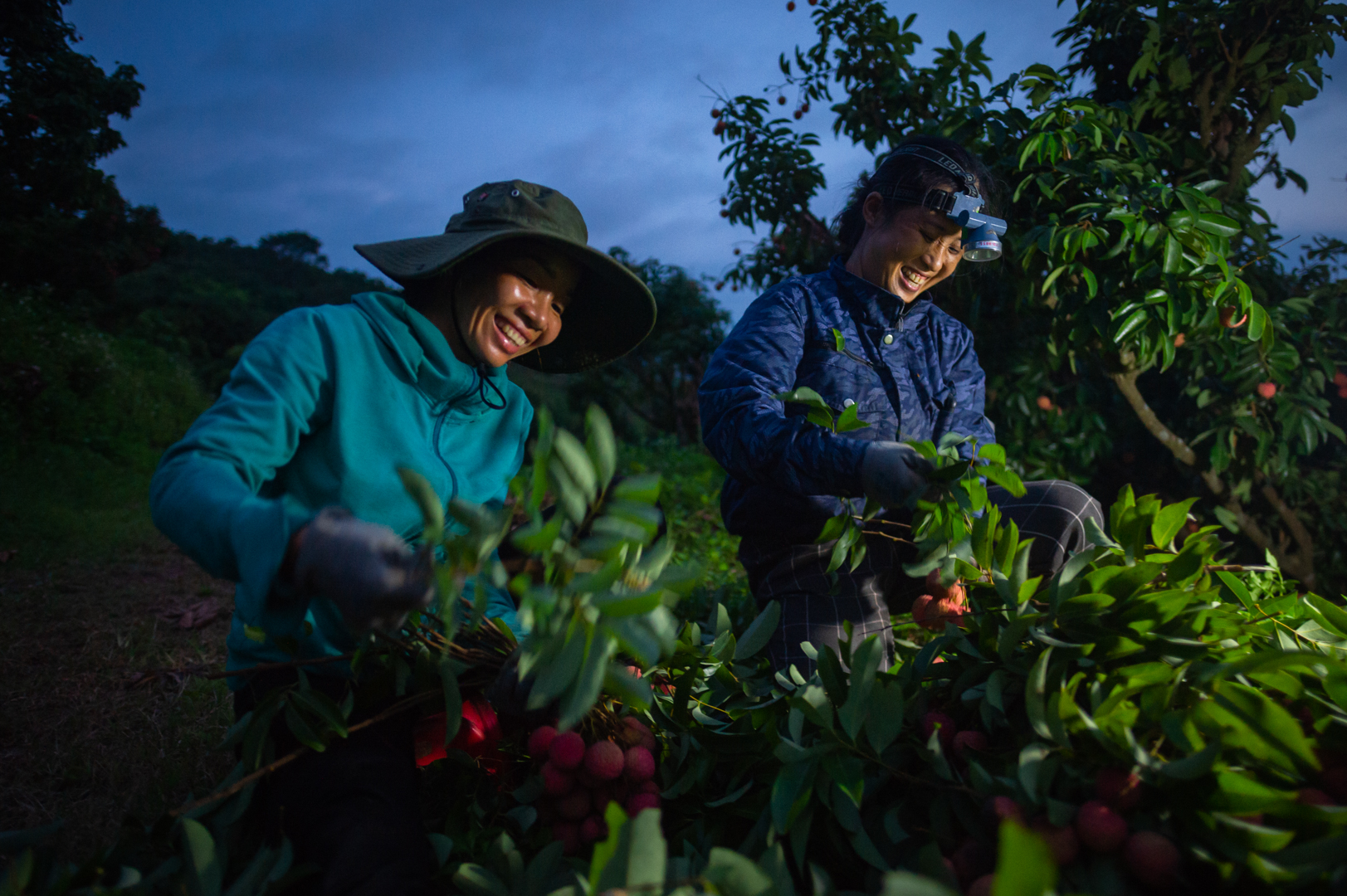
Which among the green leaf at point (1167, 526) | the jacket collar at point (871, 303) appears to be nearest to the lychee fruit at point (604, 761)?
the green leaf at point (1167, 526)

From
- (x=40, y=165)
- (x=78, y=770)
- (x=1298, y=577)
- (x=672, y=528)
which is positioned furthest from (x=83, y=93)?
(x=1298, y=577)

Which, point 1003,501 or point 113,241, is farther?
point 113,241

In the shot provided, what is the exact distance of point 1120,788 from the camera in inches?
30.5

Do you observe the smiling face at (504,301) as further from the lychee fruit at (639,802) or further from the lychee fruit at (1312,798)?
the lychee fruit at (1312,798)

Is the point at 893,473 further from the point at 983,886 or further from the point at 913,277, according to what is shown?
the point at 913,277

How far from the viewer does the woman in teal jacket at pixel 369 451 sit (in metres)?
0.81

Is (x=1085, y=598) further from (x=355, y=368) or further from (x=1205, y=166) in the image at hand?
(x=1205, y=166)

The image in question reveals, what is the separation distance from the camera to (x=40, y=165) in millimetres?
5391

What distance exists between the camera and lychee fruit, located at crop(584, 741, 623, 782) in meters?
1.02

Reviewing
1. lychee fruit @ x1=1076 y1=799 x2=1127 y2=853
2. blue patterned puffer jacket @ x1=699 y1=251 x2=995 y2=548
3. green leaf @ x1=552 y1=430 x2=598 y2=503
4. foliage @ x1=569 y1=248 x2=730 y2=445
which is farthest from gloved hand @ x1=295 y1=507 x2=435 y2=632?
foliage @ x1=569 y1=248 x2=730 y2=445

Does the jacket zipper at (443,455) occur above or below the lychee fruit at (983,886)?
above

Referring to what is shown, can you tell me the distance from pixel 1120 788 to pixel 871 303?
1.17 m

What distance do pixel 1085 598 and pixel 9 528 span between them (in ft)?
14.4

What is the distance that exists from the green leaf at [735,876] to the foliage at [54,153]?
6400 mm
